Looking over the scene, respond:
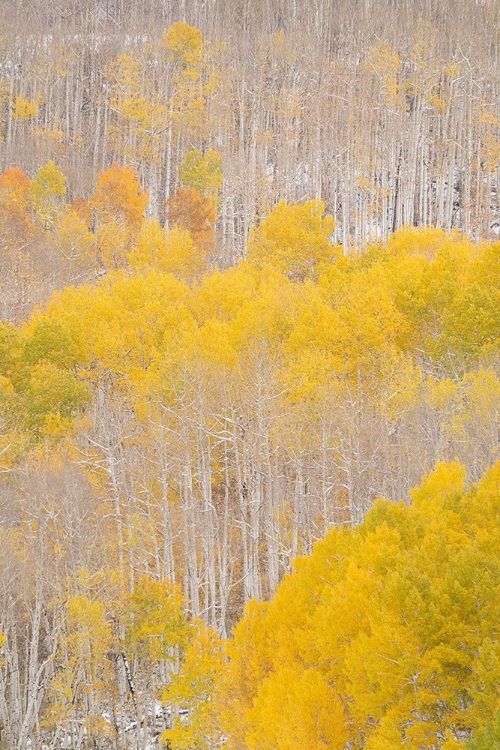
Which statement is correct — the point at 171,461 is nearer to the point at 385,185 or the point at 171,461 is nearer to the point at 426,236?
the point at 426,236

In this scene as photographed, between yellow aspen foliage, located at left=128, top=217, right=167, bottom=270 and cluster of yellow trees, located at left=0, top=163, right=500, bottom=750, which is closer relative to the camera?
cluster of yellow trees, located at left=0, top=163, right=500, bottom=750

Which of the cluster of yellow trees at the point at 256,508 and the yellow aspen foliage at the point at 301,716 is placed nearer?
the cluster of yellow trees at the point at 256,508

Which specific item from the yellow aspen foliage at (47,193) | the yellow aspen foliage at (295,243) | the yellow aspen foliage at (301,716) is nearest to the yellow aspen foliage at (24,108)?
the yellow aspen foliage at (47,193)

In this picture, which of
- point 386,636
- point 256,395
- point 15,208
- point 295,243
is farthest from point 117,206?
point 386,636

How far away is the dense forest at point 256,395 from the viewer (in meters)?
19.9

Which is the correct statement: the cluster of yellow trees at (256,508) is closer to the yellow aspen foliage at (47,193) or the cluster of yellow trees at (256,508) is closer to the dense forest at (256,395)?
the dense forest at (256,395)

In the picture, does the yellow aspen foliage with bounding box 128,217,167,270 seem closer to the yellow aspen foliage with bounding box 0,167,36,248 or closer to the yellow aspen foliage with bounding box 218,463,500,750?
the yellow aspen foliage with bounding box 0,167,36,248

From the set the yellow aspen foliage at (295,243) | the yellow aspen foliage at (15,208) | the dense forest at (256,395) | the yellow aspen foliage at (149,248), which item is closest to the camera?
the dense forest at (256,395)

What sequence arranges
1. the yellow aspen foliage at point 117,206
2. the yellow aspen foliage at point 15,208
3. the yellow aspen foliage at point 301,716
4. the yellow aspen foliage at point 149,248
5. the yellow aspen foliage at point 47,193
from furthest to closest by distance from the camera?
the yellow aspen foliage at point 47,193, the yellow aspen foliage at point 117,206, the yellow aspen foliage at point 15,208, the yellow aspen foliage at point 149,248, the yellow aspen foliage at point 301,716

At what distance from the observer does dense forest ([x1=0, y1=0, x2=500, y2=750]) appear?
1989cm

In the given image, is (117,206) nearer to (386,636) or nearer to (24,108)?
(24,108)

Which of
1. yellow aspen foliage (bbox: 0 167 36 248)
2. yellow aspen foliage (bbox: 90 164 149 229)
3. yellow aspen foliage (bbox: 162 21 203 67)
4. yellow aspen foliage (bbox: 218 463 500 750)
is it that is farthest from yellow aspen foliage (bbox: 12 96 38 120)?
yellow aspen foliage (bbox: 218 463 500 750)

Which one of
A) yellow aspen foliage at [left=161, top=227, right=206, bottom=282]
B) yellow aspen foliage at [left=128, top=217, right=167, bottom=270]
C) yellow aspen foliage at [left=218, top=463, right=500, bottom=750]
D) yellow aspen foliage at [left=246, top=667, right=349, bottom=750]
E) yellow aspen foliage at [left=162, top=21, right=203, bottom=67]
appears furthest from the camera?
yellow aspen foliage at [left=162, top=21, right=203, bottom=67]

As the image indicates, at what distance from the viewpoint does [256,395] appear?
3048 centimetres
